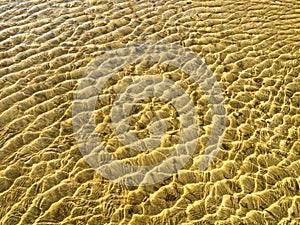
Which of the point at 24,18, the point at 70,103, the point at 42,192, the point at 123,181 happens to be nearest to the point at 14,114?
the point at 70,103

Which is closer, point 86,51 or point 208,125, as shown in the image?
point 208,125

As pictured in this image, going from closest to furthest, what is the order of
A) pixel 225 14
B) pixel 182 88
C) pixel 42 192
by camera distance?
pixel 42 192 < pixel 182 88 < pixel 225 14

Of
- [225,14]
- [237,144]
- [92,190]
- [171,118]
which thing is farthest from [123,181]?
[225,14]

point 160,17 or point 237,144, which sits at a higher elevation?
point 160,17

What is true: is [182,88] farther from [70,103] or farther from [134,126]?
[70,103]

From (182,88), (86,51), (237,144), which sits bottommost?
(237,144)

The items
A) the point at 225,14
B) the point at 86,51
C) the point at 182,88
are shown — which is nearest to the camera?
the point at 182,88
